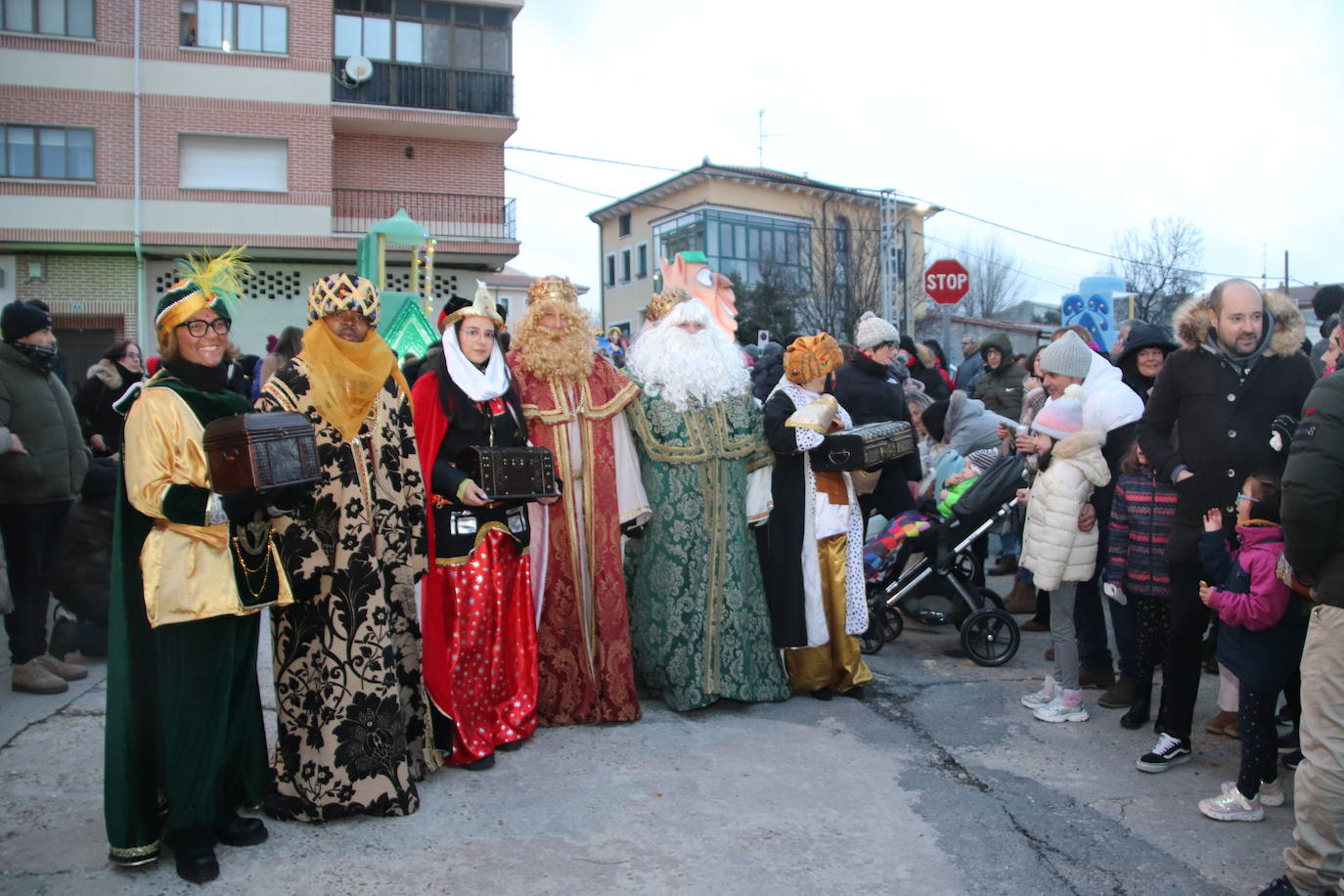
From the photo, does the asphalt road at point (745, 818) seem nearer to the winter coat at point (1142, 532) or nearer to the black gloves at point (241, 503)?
the winter coat at point (1142, 532)

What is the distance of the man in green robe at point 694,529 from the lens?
5.50 m

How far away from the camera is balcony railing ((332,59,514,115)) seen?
24.0m

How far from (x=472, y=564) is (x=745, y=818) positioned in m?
1.64

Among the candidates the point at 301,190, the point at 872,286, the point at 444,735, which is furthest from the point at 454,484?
the point at 872,286

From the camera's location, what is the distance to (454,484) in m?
4.68

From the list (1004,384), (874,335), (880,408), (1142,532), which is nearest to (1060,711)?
(1142,532)

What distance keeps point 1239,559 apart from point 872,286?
26.1 meters

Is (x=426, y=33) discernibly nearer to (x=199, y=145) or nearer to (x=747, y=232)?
(x=199, y=145)

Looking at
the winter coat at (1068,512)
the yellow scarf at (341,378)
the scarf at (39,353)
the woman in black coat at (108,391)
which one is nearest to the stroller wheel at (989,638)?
the winter coat at (1068,512)

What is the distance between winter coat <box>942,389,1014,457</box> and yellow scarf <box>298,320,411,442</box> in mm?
4859

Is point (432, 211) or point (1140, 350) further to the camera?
point (432, 211)

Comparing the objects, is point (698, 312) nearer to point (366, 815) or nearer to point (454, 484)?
point (454, 484)

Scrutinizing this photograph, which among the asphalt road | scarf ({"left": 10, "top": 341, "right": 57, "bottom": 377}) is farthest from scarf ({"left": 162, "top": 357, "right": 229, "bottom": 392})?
scarf ({"left": 10, "top": 341, "right": 57, "bottom": 377})

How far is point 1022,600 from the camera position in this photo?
26.7 ft
